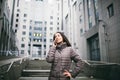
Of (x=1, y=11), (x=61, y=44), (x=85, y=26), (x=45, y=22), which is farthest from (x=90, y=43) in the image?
(x=45, y=22)

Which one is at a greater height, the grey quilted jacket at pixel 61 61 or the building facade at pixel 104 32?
the building facade at pixel 104 32

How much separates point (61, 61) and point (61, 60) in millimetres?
18

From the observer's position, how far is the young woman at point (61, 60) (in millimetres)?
2738

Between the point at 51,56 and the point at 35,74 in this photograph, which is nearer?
the point at 51,56

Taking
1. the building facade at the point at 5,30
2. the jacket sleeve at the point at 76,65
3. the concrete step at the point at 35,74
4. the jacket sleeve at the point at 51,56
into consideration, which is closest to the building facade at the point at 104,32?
the concrete step at the point at 35,74

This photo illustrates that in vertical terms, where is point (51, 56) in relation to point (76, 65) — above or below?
above

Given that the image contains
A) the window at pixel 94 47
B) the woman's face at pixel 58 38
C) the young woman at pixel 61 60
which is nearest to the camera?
the young woman at pixel 61 60

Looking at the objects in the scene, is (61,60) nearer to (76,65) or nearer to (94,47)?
(76,65)

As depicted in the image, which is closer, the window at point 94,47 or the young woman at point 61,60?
the young woman at point 61,60

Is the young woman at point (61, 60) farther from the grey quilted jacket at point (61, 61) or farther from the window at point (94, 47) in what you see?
the window at point (94, 47)

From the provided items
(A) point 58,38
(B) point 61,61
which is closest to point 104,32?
(A) point 58,38

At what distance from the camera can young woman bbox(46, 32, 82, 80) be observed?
2738 millimetres

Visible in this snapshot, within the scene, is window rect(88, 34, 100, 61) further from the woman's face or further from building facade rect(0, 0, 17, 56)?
the woman's face

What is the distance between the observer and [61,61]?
9.16ft
